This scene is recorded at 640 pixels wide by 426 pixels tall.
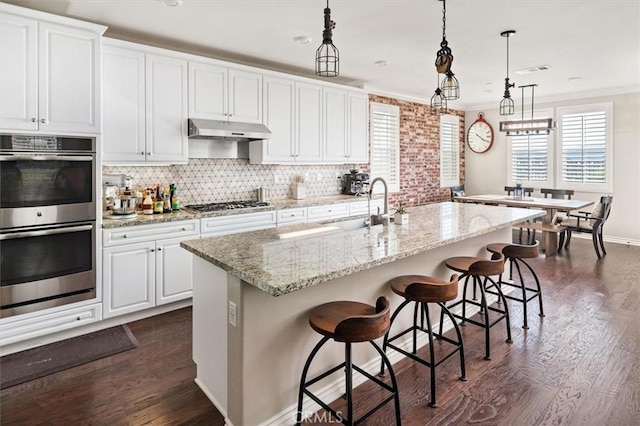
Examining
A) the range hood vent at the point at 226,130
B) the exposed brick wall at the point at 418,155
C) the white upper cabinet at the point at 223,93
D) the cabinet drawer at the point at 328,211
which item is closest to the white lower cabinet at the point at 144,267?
the range hood vent at the point at 226,130

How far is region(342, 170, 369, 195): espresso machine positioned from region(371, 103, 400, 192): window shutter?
57cm

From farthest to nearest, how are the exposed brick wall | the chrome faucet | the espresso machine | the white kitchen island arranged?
the exposed brick wall, the espresso machine, the chrome faucet, the white kitchen island

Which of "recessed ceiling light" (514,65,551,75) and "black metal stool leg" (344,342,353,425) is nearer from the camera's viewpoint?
"black metal stool leg" (344,342,353,425)

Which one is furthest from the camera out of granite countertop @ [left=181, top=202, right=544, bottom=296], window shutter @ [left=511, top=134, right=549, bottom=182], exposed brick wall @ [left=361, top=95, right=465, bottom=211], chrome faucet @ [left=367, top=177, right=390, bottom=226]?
window shutter @ [left=511, top=134, right=549, bottom=182]

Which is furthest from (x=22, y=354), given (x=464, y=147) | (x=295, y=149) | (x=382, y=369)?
(x=464, y=147)

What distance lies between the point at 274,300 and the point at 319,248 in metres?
0.45

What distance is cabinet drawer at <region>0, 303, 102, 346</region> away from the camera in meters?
2.93

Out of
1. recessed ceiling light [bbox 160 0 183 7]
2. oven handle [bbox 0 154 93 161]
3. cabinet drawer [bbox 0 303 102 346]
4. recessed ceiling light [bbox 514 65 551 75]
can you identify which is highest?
recessed ceiling light [bbox 514 65 551 75]

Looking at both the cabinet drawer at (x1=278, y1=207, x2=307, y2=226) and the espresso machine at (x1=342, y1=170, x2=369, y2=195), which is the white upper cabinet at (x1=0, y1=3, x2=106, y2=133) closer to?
the cabinet drawer at (x1=278, y1=207, x2=307, y2=226)

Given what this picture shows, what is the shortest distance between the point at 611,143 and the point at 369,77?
447 cm

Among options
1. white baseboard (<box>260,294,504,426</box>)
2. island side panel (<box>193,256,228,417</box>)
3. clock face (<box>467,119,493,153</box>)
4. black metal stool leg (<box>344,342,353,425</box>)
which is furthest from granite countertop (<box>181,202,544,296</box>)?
clock face (<box>467,119,493,153</box>)

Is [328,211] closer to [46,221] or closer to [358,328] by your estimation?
[46,221]

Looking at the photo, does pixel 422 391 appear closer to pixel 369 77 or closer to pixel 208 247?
pixel 208 247

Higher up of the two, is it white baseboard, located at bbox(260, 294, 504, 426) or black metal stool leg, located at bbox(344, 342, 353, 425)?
black metal stool leg, located at bbox(344, 342, 353, 425)
